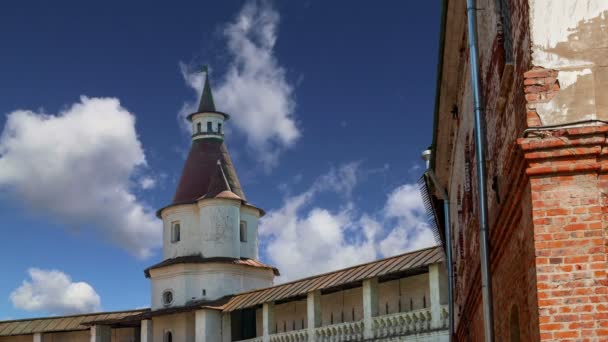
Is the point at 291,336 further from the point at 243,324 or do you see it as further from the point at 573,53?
the point at 573,53

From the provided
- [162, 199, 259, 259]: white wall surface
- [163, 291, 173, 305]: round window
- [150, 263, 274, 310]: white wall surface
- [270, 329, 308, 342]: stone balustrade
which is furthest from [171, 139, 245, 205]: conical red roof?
[270, 329, 308, 342]: stone balustrade

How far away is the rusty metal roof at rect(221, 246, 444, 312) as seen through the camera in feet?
110

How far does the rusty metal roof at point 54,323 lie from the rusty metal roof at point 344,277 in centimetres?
705

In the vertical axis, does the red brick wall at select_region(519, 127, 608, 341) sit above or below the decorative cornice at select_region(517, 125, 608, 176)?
below

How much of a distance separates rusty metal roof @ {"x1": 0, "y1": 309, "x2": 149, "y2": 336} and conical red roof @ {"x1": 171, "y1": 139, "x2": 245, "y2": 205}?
19.9 ft

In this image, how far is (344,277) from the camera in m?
36.5

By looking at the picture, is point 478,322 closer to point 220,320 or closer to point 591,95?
point 591,95

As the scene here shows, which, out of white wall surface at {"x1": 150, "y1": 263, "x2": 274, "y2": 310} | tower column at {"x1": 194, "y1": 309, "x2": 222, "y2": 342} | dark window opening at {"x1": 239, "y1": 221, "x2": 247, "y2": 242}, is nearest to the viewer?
tower column at {"x1": 194, "y1": 309, "x2": 222, "y2": 342}

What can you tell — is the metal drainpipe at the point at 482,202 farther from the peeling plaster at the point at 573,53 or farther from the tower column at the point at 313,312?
the tower column at the point at 313,312

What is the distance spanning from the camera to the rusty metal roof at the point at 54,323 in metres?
47.7

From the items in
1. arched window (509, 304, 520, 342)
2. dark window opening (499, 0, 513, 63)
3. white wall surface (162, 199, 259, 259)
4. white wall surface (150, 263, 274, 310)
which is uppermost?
white wall surface (162, 199, 259, 259)

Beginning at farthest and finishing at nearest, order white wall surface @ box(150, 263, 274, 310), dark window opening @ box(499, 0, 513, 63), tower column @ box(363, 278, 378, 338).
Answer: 1. white wall surface @ box(150, 263, 274, 310)
2. tower column @ box(363, 278, 378, 338)
3. dark window opening @ box(499, 0, 513, 63)

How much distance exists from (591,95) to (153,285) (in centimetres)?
4178

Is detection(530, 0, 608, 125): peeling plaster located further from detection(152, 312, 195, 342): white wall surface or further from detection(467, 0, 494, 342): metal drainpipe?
detection(152, 312, 195, 342): white wall surface
